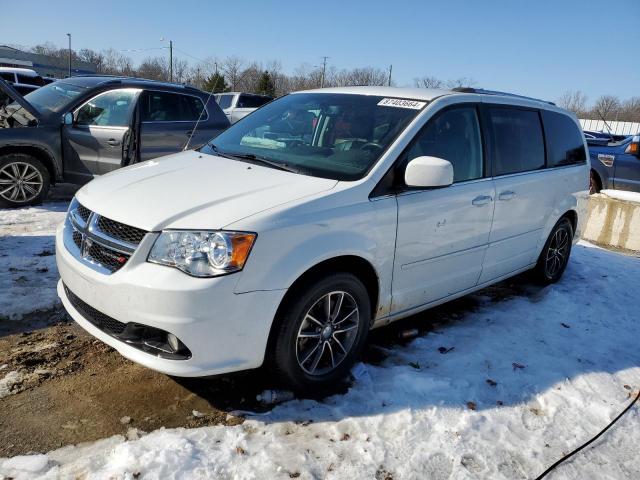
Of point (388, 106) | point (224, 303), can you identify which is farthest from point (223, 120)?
point (224, 303)

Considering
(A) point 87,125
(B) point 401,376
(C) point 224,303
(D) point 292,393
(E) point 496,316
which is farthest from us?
(A) point 87,125

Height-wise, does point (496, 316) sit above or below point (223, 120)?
below

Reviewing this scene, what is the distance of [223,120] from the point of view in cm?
807

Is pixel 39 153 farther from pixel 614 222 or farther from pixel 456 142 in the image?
pixel 614 222

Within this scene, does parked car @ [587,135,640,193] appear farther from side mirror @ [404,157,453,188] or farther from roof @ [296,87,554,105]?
side mirror @ [404,157,453,188]

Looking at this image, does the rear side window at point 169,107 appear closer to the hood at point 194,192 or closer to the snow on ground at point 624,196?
the hood at point 194,192

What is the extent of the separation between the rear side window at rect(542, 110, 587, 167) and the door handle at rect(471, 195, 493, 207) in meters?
1.32

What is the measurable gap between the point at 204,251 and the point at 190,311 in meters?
0.30

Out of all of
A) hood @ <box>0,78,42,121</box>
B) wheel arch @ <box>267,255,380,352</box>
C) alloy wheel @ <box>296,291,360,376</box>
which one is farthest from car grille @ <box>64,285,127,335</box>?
hood @ <box>0,78,42,121</box>

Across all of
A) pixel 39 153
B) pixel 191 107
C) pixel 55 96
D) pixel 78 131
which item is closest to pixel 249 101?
pixel 191 107

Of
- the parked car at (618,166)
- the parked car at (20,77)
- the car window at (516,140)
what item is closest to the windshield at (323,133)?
the car window at (516,140)

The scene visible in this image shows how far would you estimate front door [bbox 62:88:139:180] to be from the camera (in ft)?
22.6

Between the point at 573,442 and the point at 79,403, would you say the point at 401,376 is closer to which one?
the point at 573,442

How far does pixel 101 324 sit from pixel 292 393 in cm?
115
